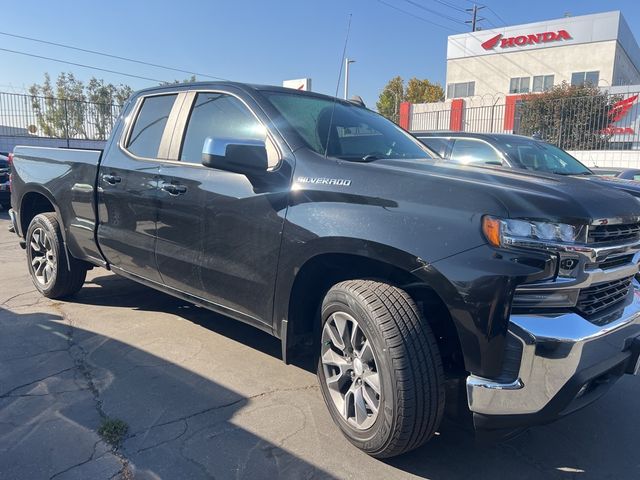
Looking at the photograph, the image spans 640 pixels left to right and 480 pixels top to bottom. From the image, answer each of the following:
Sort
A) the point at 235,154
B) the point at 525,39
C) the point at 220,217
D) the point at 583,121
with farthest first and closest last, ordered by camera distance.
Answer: the point at 525,39, the point at 583,121, the point at 220,217, the point at 235,154

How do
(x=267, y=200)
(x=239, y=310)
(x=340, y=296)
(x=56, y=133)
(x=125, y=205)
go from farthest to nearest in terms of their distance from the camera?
(x=56, y=133) → (x=125, y=205) → (x=239, y=310) → (x=267, y=200) → (x=340, y=296)

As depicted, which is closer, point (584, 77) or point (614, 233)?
point (614, 233)

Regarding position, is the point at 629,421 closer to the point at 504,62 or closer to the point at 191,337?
the point at 191,337

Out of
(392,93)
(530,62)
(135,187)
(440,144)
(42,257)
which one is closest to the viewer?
(135,187)

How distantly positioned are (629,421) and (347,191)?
88.9 inches

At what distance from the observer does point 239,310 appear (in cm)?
338

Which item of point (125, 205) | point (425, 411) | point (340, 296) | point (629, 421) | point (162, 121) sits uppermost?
point (162, 121)

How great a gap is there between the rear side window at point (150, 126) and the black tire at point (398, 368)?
7.38ft

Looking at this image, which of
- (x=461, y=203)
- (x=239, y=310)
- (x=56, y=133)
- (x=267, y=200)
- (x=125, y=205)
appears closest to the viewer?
(x=461, y=203)

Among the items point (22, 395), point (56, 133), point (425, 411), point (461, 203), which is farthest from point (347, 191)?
point (56, 133)

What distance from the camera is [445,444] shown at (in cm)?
292

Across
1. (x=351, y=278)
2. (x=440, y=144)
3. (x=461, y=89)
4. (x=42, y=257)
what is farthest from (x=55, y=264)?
(x=461, y=89)

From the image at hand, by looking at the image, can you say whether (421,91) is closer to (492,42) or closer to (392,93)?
(392,93)

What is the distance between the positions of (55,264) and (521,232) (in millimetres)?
4359
